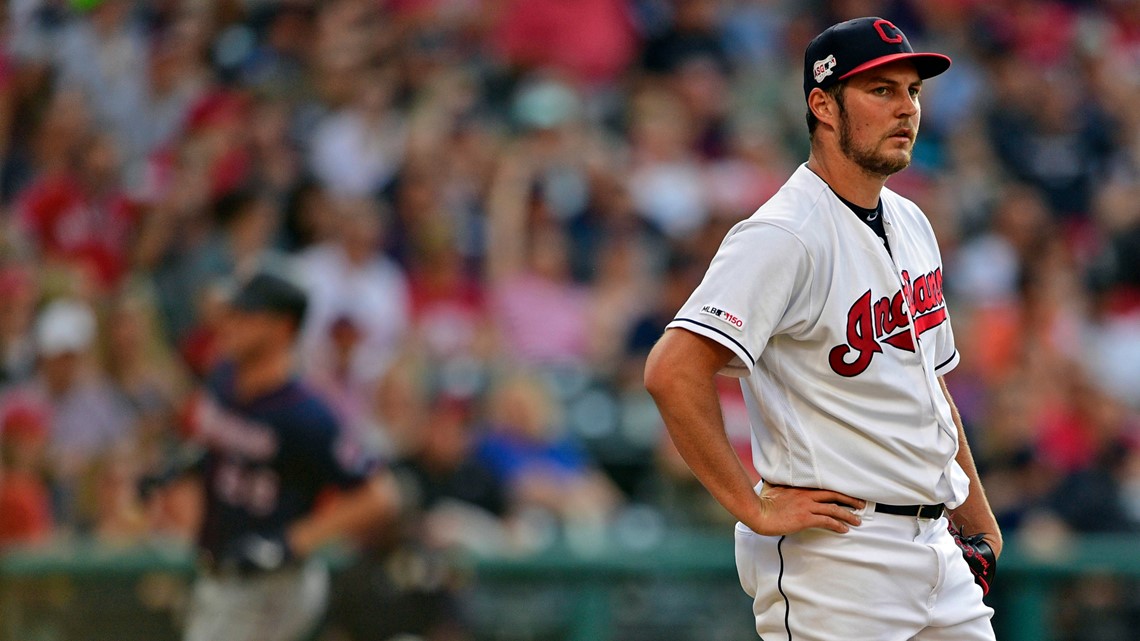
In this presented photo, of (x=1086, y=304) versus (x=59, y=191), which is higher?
(x=59, y=191)

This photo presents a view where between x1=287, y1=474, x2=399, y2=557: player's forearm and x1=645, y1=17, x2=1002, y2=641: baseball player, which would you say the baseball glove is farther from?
x1=287, y1=474, x2=399, y2=557: player's forearm

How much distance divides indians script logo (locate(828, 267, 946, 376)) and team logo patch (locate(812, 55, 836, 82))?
525mm

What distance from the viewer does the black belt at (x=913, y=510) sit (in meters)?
3.63

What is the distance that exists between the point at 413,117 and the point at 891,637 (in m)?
6.87

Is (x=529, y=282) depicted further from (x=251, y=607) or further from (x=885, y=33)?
(x=885, y=33)

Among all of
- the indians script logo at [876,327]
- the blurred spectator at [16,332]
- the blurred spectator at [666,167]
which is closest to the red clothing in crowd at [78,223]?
the blurred spectator at [16,332]

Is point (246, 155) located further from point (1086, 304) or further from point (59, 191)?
point (1086, 304)

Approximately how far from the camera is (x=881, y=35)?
11.8 feet

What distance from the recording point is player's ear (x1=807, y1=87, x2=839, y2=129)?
12.1 feet

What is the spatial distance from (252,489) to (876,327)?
3.03 metres

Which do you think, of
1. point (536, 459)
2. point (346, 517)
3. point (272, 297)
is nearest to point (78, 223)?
point (536, 459)

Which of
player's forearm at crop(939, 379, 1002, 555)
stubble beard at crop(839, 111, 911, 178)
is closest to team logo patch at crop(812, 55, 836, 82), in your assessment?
stubble beard at crop(839, 111, 911, 178)

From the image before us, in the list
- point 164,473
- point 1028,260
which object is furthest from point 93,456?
point 1028,260

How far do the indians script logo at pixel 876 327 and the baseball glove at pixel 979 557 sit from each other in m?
0.56
